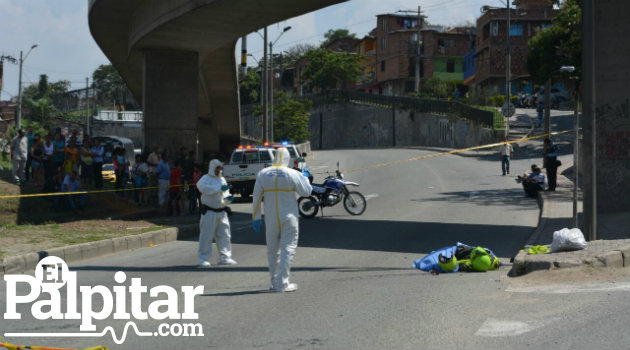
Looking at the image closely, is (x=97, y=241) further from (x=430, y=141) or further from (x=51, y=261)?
(x=430, y=141)

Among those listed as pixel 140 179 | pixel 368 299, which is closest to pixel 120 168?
pixel 140 179

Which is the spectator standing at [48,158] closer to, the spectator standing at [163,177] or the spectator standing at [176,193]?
the spectator standing at [163,177]

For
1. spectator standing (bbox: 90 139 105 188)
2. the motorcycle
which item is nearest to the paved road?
the motorcycle

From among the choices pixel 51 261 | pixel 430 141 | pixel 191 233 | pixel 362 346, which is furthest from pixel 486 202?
pixel 430 141

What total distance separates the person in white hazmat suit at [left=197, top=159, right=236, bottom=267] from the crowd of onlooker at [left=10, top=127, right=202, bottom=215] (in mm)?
8204

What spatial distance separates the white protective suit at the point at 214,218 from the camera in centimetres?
1299

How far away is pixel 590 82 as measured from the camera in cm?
1365

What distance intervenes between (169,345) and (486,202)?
A: 18076mm

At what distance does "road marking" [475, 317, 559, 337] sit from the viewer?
7.31 metres

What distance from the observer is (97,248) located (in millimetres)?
14789

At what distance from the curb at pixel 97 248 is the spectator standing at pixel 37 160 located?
689 cm

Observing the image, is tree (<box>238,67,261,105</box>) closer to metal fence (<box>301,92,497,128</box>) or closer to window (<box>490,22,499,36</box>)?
metal fence (<box>301,92,497,128</box>)

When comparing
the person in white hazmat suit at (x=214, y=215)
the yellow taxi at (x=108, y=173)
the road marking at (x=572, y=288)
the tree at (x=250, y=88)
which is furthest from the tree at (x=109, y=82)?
the road marking at (x=572, y=288)

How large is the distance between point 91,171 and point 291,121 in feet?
151
